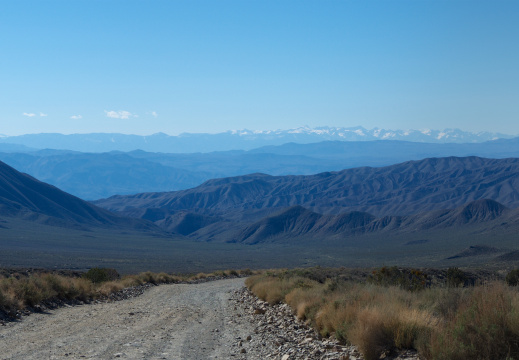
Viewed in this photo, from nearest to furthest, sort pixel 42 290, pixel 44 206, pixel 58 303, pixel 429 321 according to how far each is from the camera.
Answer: pixel 429 321, pixel 42 290, pixel 58 303, pixel 44 206

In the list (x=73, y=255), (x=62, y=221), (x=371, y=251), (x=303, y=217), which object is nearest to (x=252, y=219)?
(x=303, y=217)

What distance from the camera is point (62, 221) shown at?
12362 centimetres

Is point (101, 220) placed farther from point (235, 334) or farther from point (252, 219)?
point (235, 334)

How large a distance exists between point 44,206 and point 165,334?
445ft

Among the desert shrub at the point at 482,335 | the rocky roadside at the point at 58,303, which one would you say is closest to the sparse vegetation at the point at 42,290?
the rocky roadside at the point at 58,303

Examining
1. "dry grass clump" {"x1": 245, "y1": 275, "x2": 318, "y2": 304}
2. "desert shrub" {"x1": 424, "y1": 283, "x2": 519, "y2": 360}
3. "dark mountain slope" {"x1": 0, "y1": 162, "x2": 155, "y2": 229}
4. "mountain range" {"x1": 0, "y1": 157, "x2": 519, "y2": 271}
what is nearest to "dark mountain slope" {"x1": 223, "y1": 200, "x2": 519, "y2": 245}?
"mountain range" {"x1": 0, "y1": 157, "x2": 519, "y2": 271}

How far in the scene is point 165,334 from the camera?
466 inches

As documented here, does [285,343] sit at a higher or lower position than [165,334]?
higher

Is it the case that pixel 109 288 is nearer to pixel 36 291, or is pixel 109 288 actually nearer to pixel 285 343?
pixel 36 291

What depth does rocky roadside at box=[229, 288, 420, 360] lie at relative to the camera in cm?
880

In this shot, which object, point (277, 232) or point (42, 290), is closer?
point (42, 290)

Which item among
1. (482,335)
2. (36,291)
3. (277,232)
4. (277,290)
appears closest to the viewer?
(482,335)

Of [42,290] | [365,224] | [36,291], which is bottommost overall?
[365,224]

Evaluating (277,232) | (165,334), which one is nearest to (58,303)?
(165,334)
